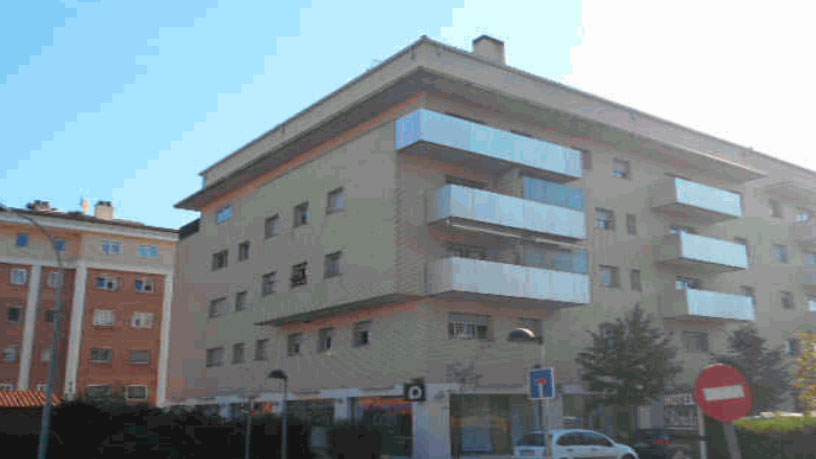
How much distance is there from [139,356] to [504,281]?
3741 cm

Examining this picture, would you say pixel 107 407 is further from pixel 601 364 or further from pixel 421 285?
pixel 601 364

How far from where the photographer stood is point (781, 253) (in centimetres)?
4481

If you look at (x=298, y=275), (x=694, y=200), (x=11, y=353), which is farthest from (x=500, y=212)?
(x=11, y=353)

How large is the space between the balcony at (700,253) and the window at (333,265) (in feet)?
50.5

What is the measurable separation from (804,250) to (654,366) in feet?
69.4

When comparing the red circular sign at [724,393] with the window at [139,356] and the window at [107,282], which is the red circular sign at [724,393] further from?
the window at [107,282]

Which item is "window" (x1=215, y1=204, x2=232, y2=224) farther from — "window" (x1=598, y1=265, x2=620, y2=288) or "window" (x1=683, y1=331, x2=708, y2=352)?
"window" (x1=683, y1=331, x2=708, y2=352)

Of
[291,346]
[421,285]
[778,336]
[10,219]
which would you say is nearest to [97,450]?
A: [421,285]

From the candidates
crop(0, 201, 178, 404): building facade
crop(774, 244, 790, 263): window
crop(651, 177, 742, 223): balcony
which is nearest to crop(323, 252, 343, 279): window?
crop(651, 177, 742, 223): balcony

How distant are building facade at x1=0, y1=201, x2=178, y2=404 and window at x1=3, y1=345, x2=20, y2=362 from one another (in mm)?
60

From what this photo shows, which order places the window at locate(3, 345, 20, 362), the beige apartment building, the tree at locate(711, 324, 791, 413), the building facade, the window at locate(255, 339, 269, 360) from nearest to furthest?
the beige apartment building, the tree at locate(711, 324, 791, 413), the window at locate(255, 339, 269, 360), the window at locate(3, 345, 20, 362), the building facade

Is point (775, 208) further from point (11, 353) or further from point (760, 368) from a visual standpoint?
point (11, 353)

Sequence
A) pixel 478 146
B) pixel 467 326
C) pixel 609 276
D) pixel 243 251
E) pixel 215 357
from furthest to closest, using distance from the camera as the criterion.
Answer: pixel 215 357, pixel 243 251, pixel 609 276, pixel 467 326, pixel 478 146

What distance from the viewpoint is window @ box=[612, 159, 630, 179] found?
37.7m
